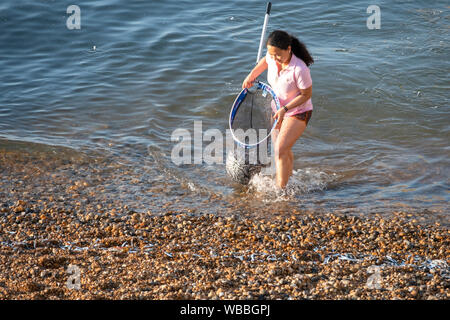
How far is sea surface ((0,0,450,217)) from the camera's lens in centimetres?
744

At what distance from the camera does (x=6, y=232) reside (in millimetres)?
6160

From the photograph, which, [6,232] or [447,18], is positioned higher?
[447,18]

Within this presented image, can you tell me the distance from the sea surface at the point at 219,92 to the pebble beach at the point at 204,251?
490mm

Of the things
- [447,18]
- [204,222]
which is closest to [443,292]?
[204,222]

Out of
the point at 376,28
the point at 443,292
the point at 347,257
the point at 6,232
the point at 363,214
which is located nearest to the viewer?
the point at 443,292

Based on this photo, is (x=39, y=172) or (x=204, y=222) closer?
(x=204, y=222)

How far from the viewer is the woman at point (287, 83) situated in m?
6.03

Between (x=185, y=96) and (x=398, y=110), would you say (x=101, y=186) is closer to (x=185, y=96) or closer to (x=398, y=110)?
(x=185, y=96)

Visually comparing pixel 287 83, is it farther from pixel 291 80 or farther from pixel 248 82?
pixel 248 82

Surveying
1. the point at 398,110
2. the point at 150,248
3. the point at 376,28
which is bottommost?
the point at 150,248

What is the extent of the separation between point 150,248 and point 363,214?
2700 mm

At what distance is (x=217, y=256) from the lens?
218 inches

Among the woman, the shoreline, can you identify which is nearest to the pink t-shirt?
the woman

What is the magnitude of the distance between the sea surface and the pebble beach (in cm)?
49
